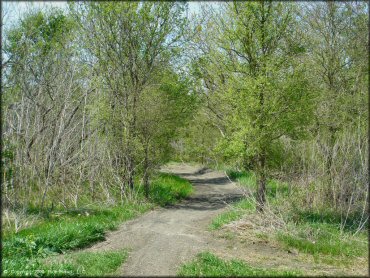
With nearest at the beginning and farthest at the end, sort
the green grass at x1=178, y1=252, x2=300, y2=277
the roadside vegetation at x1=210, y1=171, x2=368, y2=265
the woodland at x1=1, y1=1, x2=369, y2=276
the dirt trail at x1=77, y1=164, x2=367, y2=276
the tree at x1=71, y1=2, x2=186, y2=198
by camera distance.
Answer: the green grass at x1=178, y1=252, x2=300, y2=277 → the dirt trail at x1=77, y1=164, x2=367, y2=276 → the roadside vegetation at x1=210, y1=171, x2=368, y2=265 → the woodland at x1=1, y1=1, x2=369, y2=276 → the tree at x1=71, y1=2, x2=186, y2=198

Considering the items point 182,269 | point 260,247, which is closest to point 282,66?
point 260,247

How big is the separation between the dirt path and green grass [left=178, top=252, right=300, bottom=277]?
317mm

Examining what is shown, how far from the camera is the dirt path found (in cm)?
815

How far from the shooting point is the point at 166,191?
17.6 m

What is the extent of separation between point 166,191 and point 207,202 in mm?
1784

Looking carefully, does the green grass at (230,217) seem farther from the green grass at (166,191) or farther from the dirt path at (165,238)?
the green grass at (166,191)

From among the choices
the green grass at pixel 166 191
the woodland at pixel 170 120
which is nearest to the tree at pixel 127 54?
the woodland at pixel 170 120

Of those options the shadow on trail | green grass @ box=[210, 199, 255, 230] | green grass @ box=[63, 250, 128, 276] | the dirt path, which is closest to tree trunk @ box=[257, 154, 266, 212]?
green grass @ box=[210, 199, 255, 230]

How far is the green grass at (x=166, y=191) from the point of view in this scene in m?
16.2

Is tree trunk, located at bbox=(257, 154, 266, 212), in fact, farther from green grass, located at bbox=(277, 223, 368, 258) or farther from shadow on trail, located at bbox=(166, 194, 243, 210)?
shadow on trail, located at bbox=(166, 194, 243, 210)

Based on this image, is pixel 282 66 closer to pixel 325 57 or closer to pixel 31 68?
pixel 325 57

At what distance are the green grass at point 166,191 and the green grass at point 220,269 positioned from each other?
7.74 metres

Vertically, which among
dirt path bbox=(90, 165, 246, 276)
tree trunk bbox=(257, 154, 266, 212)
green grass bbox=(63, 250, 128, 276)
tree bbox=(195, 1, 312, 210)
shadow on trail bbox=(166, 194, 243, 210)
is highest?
tree bbox=(195, 1, 312, 210)

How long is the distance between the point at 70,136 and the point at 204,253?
779 centimetres
